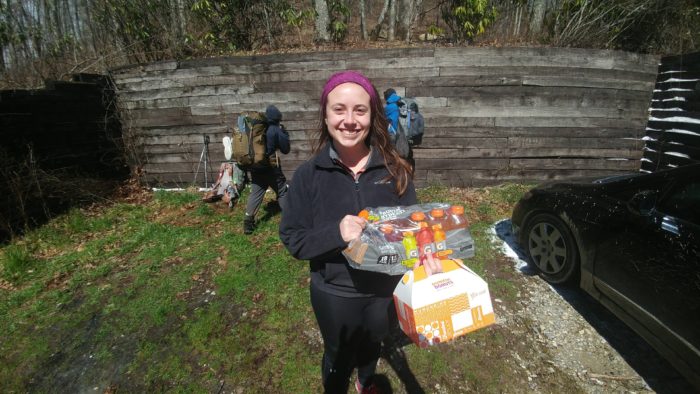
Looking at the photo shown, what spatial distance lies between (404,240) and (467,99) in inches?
205

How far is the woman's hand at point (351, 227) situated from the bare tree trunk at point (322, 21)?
7089 millimetres

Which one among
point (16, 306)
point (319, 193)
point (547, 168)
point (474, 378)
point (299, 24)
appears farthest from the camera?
point (299, 24)

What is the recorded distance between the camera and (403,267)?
1.34m

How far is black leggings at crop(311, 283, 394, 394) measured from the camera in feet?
5.47

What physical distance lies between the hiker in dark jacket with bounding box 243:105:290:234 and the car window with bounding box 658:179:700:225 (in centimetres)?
389

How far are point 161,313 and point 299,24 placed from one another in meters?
6.41

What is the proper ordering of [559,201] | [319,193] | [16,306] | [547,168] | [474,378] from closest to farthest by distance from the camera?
[319,193], [474,378], [559,201], [16,306], [547,168]

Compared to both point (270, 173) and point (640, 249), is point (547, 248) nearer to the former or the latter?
point (640, 249)

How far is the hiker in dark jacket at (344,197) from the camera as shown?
148 cm

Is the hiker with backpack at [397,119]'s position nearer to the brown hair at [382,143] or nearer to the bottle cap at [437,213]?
the brown hair at [382,143]

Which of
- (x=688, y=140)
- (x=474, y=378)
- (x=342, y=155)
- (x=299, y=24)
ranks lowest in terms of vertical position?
(x=474, y=378)

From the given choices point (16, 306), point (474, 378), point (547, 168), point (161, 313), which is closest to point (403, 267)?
point (474, 378)

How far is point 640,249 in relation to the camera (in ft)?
8.04

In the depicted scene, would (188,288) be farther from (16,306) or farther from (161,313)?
(16,306)
